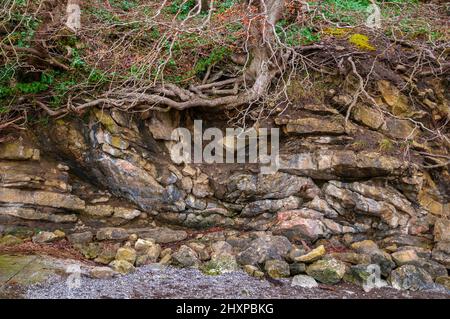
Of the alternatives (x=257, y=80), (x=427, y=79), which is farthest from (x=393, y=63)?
(x=257, y=80)

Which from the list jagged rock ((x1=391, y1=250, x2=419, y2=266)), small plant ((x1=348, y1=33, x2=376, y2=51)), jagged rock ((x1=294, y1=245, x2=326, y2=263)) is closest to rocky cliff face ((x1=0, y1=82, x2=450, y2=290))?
jagged rock ((x1=391, y1=250, x2=419, y2=266))

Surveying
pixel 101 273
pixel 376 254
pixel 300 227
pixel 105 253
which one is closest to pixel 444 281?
pixel 376 254

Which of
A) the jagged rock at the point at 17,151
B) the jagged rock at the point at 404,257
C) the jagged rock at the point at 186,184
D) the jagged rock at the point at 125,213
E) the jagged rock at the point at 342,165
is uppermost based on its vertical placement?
the jagged rock at the point at 17,151

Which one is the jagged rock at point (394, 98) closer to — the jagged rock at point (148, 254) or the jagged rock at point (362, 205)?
the jagged rock at point (362, 205)

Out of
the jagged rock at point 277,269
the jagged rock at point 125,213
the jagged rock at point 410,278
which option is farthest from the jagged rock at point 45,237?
the jagged rock at point 410,278

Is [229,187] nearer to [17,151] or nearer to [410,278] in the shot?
[410,278]

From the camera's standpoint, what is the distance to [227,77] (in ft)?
19.8

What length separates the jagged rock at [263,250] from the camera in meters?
4.39

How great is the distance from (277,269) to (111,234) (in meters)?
2.25

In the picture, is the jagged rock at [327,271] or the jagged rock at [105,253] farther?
the jagged rock at [105,253]

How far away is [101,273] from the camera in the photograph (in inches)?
158

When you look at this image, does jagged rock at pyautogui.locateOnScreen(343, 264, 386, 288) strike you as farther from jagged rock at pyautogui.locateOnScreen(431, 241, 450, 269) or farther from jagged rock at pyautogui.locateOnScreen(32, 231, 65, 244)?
jagged rock at pyautogui.locateOnScreen(32, 231, 65, 244)

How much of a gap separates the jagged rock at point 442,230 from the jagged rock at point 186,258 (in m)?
3.18

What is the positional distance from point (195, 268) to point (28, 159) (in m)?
2.80
